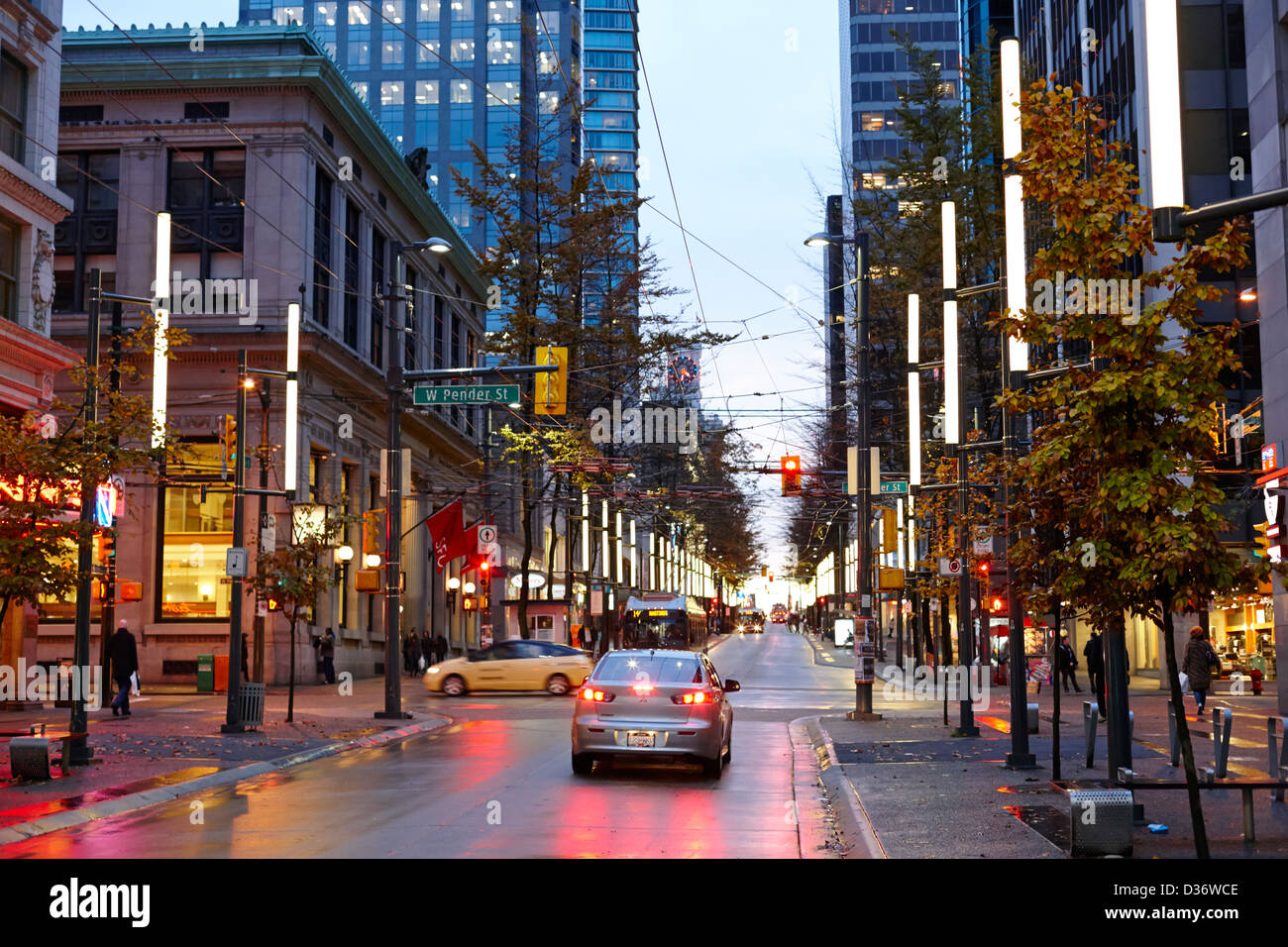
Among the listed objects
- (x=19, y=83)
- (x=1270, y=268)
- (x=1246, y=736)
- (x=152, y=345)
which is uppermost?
(x=19, y=83)

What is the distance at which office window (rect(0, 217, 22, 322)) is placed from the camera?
30.0 metres

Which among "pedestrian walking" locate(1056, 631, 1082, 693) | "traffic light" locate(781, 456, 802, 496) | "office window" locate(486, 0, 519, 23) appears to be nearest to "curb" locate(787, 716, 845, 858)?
"pedestrian walking" locate(1056, 631, 1082, 693)

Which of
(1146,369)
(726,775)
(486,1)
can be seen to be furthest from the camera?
(486,1)

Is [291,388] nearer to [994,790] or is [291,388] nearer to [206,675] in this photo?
[206,675]

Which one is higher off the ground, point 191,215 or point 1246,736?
point 191,215

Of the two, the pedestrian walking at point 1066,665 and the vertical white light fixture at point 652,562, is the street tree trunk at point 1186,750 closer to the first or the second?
the pedestrian walking at point 1066,665

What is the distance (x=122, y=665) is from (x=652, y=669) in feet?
56.6

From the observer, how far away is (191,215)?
155 ft

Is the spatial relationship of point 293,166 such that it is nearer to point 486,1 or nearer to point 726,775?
point 726,775

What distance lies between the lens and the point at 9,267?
30.3m

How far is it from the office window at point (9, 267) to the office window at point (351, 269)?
21595 millimetres

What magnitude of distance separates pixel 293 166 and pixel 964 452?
3094 cm

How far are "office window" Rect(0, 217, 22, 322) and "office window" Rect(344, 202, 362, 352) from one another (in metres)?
21.6
